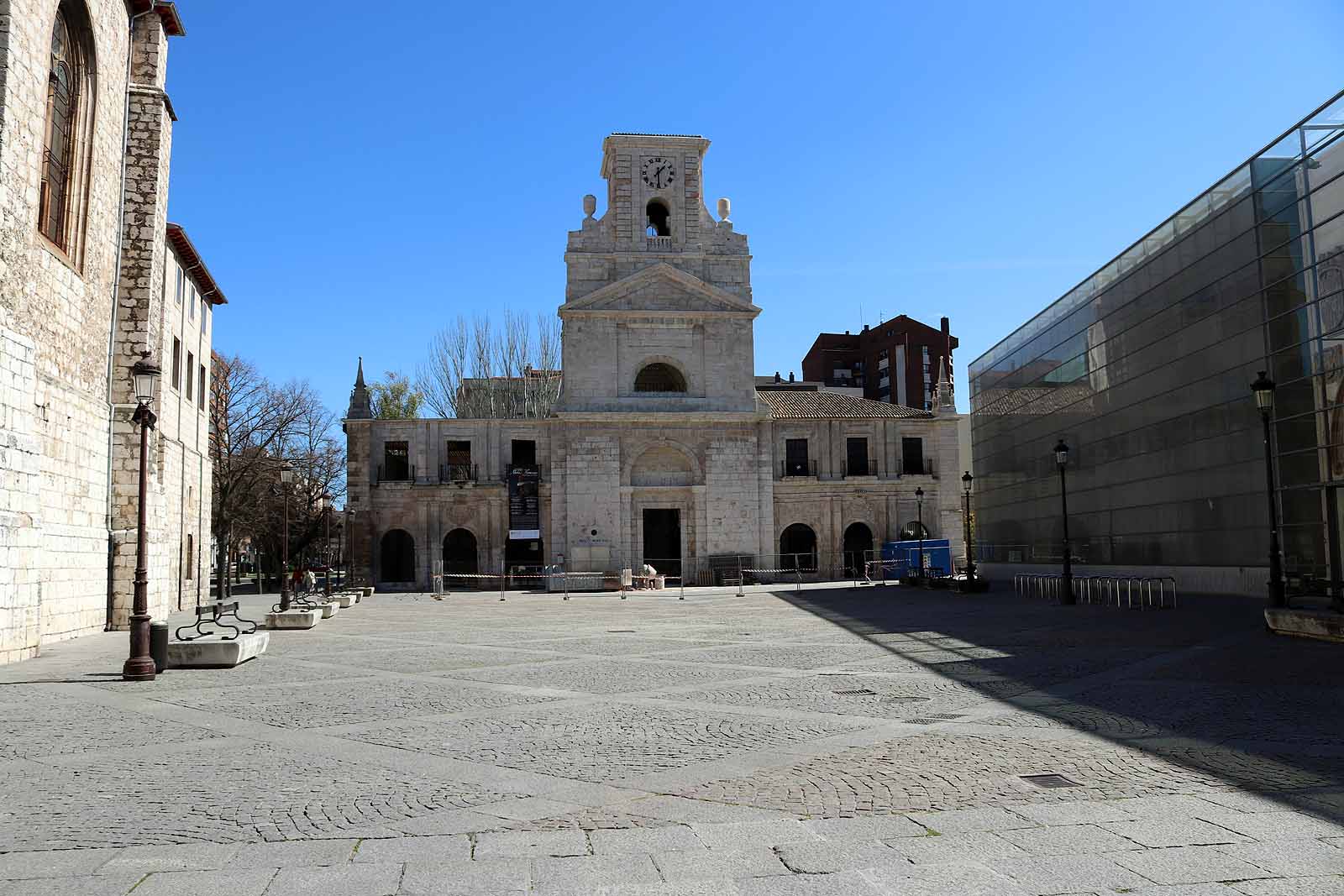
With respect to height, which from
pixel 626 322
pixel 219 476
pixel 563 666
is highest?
pixel 626 322

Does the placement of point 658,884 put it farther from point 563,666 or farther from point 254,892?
point 563,666

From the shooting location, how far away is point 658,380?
163ft

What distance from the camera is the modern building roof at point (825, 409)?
50656 millimetres

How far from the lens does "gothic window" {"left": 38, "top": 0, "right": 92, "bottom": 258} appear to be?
18516 millimetres

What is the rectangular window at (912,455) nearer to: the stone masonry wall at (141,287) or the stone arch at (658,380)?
the stone arch at (658,380)

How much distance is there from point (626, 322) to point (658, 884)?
1727 inches

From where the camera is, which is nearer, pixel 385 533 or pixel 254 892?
pixel 254 892

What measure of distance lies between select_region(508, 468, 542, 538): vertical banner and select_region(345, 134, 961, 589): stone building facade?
0.08m

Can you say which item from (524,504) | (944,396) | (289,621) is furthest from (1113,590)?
(524,504)

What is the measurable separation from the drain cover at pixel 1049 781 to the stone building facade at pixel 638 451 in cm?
3994

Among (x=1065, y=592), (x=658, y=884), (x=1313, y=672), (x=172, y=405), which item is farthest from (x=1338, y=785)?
(x=172, y=405)

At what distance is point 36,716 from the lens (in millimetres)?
10062

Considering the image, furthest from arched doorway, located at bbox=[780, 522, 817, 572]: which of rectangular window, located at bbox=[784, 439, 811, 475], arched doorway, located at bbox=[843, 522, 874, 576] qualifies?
rectangular window, located at bbox=[784, 439, 811, 475]

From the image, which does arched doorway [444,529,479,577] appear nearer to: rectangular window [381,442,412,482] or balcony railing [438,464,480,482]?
balcony railing [438,464,480,482]
